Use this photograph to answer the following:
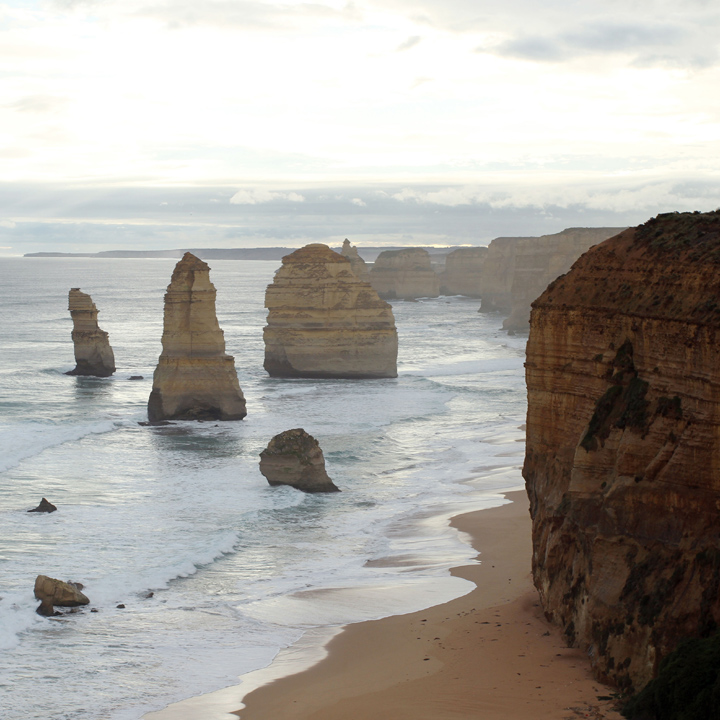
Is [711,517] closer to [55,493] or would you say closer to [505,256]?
[55,493]

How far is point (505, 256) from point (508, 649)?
108080 mm

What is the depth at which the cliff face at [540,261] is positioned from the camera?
273 feet

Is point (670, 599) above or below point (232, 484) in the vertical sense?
above

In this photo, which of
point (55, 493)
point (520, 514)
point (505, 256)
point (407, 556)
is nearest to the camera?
point (407, 556)

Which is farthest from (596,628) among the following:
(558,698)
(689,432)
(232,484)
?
(232,484)

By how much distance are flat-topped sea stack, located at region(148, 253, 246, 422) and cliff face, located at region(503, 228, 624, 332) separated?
50.9 m

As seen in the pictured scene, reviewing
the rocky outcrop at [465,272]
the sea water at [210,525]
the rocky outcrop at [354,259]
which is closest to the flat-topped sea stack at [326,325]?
the sea water at [210,525]

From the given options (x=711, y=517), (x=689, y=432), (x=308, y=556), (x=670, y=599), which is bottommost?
(x=308, y=556)

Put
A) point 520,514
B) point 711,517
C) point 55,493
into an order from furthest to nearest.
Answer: point 55,493 < point 520,514 < point 711,517

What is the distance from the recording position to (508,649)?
13406 millimetres

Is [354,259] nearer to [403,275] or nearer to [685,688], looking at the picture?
[403,275]

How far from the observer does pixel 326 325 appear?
167 ft

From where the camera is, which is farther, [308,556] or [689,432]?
[308,556]

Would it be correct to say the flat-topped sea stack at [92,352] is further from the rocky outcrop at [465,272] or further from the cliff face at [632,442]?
the rocky outcrop at [465,272]
